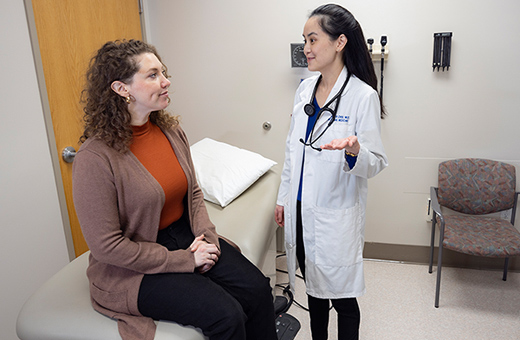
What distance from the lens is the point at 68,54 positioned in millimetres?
1940

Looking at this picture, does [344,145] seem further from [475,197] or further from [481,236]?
[475,197]

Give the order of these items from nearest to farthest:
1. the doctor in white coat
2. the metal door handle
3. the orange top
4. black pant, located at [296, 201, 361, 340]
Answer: the orange top
the doctor in white coat
black pant, located at [296, 201, 361, 340]
the metal door handle

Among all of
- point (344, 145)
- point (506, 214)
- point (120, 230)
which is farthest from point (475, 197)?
point (120, 230)

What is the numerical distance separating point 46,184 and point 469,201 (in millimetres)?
2259

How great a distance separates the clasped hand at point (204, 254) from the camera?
4.51ft

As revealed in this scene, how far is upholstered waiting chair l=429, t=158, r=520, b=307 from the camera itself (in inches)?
90.2

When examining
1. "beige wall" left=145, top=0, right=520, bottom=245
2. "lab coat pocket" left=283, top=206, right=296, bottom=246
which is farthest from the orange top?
"beige wall" left=145, top=0, right=520, bottom=245

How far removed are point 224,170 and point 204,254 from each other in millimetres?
832

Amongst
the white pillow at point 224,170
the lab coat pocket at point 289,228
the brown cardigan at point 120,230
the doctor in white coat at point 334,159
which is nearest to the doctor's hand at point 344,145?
the doctor in white coat at point 334,159

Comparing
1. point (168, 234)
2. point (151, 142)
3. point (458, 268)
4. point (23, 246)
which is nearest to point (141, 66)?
point (151, 142)

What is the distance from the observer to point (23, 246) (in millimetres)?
1773

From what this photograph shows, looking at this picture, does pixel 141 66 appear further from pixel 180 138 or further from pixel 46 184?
pixel 46 184

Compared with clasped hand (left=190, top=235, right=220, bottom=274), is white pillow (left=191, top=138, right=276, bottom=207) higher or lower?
higher

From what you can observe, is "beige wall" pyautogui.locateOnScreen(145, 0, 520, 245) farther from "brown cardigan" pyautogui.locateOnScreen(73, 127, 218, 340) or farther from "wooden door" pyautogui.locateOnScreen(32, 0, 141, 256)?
"brown cardigan" pyautogui.locateOnScreen(73, 127, 218, 340)
